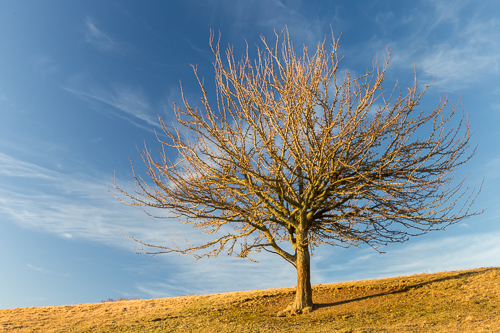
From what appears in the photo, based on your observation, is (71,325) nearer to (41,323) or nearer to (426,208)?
(41,323)

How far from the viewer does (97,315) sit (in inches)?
515

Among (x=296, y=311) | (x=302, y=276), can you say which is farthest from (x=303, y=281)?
(x=296, y=311)

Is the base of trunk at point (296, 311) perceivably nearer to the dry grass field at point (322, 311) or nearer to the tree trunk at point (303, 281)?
the tree trunk at point (303, 281)

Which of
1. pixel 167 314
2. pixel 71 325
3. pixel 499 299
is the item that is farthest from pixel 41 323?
pixel 499 299

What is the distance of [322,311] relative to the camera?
9.94 metres

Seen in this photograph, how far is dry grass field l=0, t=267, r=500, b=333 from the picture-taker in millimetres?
8039

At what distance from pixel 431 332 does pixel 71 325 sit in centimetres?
1112

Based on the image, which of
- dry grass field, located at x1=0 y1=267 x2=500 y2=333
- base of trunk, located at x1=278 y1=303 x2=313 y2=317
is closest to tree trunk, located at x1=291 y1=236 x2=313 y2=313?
base of trunk, located at x1=278 y1=303 x2=313 y2=317

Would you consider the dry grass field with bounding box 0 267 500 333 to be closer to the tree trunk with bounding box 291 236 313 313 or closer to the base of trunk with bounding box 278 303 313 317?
the base of trunk with bounding box 278 303 313 317

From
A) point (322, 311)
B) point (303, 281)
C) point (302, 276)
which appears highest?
point (302, 276)

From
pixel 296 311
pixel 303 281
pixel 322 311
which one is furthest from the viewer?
pixel 303 281

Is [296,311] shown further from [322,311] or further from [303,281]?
[303,281]

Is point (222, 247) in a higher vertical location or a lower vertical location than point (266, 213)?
lower

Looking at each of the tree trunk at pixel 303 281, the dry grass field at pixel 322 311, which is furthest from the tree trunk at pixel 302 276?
the dry grass field at pixel 322 311
